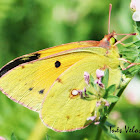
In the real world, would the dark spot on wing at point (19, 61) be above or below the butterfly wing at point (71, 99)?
above

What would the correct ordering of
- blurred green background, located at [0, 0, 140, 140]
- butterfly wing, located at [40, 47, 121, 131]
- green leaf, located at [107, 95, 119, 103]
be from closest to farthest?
green leaf, located at [107, 95, 119, 103]
butterfly wing, located at [40, 47, 121, 131]
blurred green background, located at [0, 0, 140, 140]

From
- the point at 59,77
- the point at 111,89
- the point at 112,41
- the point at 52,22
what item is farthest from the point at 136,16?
the point at 52,22

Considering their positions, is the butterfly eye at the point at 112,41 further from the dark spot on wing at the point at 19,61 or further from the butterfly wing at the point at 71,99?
the dark spot on wing at the point at 19,61

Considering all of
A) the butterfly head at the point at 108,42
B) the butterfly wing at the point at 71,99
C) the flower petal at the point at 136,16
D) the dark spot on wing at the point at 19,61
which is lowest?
the butterfly wing at the point at 71,99

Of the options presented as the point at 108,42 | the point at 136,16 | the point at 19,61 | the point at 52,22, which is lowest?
the point at 52,22

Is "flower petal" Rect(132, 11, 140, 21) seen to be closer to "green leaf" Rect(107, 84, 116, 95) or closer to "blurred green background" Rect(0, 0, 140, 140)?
"green leaf" Rect(107, 84, 116, 95)

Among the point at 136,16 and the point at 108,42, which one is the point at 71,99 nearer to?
the point at 108,42

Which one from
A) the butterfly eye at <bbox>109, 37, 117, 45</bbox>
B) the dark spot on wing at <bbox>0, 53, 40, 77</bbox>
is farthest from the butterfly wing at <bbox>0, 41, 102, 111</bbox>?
the butterfly eye at <bbox>109, 37, 117, 45</bbox>

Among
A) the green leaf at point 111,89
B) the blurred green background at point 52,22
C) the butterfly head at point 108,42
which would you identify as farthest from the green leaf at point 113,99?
the blurred green background at point 52,22
